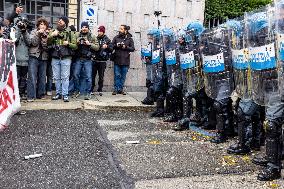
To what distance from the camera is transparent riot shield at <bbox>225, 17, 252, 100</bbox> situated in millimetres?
5898

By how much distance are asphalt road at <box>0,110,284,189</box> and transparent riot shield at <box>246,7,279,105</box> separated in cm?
106

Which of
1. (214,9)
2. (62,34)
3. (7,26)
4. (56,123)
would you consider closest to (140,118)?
(56,123)

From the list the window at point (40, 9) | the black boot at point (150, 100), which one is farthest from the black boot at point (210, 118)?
the window at point (40, 9)

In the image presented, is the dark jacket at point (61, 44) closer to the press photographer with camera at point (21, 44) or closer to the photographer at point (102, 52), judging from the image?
the press photographer with camera at point (21, 44)

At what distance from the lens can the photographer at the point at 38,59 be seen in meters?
9.92

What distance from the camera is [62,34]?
10227 mm

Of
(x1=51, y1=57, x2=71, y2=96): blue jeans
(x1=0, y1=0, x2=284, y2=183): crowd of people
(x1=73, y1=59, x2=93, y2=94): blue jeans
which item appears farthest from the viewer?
(x1=73, y1=59, x2=93, y2=94): blue jeans

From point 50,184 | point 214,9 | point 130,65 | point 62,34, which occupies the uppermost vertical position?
point 214,9

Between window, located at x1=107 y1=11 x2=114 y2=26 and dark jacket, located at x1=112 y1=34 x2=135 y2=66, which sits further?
window, located at x1=107 y1=11 x2=114 y2=26

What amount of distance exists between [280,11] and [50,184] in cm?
330

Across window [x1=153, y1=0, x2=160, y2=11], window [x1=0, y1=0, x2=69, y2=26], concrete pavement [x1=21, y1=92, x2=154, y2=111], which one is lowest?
concrete pavement [x1=21, y1=92, x2=154, y2=111]

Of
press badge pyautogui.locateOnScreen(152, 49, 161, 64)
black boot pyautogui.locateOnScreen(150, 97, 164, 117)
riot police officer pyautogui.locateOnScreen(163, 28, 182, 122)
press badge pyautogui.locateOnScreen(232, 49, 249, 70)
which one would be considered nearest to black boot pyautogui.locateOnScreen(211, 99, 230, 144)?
press badge pyautogui.locateOnScreen(232, 49, 249, 70)

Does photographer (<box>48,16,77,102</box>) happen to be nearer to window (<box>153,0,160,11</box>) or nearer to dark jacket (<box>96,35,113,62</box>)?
dark jacket (<box>96,35,113,62</box>)

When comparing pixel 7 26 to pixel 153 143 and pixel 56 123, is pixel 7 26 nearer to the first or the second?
pixel 56 123
